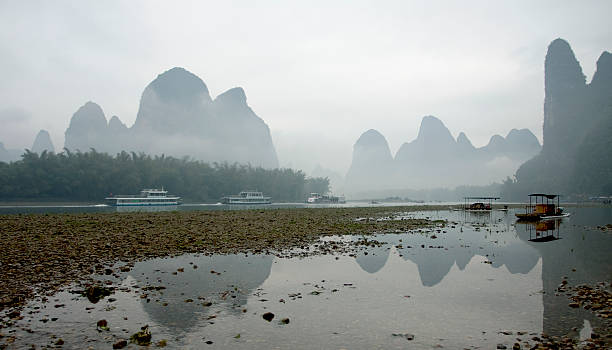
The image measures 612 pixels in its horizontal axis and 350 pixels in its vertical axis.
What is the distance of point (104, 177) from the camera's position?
104 metres

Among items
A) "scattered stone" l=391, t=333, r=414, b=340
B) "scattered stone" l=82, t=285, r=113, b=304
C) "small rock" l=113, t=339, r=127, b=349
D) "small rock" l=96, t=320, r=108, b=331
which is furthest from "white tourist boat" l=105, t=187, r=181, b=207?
"scattered stone" l=391, t=333, r=414, b=340

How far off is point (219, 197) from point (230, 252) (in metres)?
124

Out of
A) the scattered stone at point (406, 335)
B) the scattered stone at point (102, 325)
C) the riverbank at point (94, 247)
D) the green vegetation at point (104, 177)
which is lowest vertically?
the scattered stone at point (102, 325)

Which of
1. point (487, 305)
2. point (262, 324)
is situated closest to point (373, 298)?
point (487, 305)

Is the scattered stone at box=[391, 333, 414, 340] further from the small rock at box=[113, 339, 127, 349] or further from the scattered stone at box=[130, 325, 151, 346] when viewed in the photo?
the small rock at box=[113, 339, 127, 349]

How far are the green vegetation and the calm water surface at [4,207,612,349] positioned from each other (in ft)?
326

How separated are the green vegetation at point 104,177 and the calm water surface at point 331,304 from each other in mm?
99481

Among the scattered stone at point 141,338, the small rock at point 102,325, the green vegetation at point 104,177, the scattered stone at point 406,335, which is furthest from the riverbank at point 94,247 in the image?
the green vegetation at point 104,177

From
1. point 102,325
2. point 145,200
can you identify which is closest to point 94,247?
point 102,325

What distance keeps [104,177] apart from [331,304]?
10989 centimetres

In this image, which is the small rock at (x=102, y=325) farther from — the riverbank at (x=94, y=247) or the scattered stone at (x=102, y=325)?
the riverbank at (x=94, y=247)

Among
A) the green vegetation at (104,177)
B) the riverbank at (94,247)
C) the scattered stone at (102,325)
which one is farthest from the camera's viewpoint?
the green vegetation at (104,177)

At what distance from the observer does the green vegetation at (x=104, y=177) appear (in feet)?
308

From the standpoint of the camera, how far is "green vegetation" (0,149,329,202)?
93.8 meters
